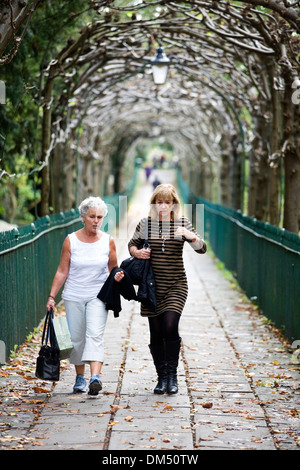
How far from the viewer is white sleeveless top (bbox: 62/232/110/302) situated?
24.3 ft

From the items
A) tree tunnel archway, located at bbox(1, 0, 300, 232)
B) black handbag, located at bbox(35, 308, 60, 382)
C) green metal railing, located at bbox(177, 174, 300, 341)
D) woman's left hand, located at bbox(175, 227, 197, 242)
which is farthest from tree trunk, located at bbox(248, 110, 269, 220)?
black handbag, located at bbox(35, 308, 60, 382)

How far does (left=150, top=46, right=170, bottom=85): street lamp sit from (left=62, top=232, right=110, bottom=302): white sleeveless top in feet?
24.2

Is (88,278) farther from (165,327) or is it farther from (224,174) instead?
(224,174)

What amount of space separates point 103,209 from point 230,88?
1409cm

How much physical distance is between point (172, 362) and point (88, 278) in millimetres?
1024

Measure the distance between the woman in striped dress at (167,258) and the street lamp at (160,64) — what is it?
715cm

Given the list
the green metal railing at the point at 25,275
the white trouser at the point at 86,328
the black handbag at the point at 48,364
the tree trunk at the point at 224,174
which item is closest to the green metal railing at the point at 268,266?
the white trouser at the point at 86,328

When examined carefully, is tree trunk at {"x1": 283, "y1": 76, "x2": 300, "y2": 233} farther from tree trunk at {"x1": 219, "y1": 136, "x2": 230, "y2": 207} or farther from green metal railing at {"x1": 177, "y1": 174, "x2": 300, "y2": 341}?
tree trunk at {"x1": 219, "y1": 136, "x2": 230, "y2": 207}

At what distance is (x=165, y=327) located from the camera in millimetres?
7398

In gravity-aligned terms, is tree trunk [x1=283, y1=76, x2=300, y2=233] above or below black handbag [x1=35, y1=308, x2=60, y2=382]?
above

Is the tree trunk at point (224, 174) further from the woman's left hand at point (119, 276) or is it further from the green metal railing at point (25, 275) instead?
the woman's left hand at point (119, 276)

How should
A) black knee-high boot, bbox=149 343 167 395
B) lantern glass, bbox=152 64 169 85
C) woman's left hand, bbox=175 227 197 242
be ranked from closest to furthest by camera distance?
woman's left hand, bbox=175 227 197 242, black knee-high boot, bbox=149 343 167 395, lantern glass, bbox=152 64 169 85

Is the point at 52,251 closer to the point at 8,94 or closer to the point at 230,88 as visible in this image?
the point at 8,94
